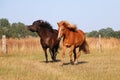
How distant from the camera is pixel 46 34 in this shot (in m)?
18.9

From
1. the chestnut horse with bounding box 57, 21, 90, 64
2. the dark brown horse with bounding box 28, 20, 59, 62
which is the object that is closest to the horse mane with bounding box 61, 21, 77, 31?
the chestnut horse with bounding box 57, 21, 90, 64

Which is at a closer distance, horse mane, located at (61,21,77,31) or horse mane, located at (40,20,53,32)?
horse mane, located at (61,21,77,31)

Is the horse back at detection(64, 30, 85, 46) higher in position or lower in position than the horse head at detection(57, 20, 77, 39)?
lower

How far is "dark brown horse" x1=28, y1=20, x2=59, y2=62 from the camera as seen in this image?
1866 cm

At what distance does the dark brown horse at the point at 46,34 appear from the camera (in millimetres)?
18656

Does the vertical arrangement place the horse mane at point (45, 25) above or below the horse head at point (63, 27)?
above

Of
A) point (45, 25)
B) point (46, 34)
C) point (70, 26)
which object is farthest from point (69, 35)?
point (45, 25)

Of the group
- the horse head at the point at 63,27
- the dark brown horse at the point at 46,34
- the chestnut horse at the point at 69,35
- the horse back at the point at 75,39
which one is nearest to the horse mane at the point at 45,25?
the dark brown horse at the point at 46,34

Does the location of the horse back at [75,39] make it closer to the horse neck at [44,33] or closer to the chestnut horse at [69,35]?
the chestnut horse at [69,35]

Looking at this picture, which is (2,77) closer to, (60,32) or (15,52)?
(60,32)

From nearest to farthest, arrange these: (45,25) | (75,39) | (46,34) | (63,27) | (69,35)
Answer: (63,27), (69,35), (75,39), (46,34), (45,25)

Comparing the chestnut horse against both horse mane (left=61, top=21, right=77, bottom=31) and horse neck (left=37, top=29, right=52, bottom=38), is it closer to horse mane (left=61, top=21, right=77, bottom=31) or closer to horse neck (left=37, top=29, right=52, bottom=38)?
horse mane (left=61, top=21, right=77, bottom=31)

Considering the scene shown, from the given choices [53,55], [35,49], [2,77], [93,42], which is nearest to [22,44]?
[35,49]

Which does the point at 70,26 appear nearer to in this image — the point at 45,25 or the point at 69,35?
the point at 69,35
